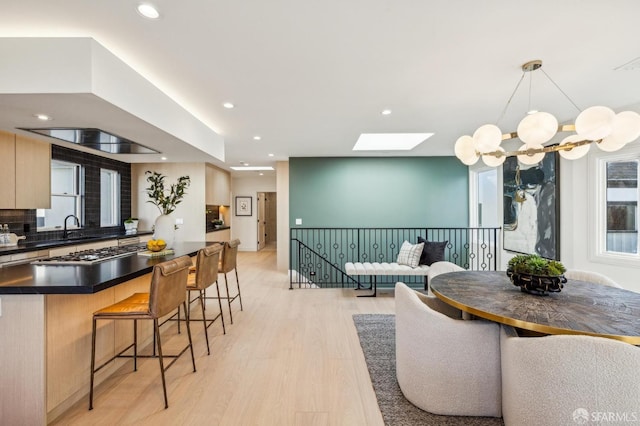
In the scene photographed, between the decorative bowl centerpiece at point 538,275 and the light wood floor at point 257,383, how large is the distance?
1.34 meters

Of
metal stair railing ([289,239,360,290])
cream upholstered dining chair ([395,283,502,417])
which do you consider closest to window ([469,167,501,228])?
metal stair railing ([289,239,360,290])

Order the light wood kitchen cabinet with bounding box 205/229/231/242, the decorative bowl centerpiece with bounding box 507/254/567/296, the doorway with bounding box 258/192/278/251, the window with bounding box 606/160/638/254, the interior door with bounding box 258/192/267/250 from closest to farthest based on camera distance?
the decorative bowl centerpiece with bounding box 507/254/567/296, the window with bounding box 606/160/638/254, the light wood kitchen cabinet with bounding box 205/229/231/242, the interior door with bounding box 258/192/267/250, the doorway with bounding box 258/192/278/251

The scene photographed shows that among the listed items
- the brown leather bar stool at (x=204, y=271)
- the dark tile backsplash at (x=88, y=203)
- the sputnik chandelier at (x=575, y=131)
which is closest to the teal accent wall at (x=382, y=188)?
the dark tile backsplash at (x=88, y=203)

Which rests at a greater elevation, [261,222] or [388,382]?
[261,222]

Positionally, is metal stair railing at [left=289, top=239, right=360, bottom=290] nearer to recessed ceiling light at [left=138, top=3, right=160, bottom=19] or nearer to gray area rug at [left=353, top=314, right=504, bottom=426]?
gray area rug at [left=353, top=314, right=504, bottom=426]

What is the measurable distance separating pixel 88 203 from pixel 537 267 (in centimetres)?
596

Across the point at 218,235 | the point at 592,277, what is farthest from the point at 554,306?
the point at 218,235

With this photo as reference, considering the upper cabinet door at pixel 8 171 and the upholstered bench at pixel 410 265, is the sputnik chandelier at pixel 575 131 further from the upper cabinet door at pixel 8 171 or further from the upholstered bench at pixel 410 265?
the upper cabinet door at pixel 8 171

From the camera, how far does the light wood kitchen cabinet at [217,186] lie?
646cm

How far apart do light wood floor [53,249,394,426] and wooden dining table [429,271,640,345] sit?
0.97m

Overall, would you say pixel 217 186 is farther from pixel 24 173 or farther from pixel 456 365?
pixel 456 365

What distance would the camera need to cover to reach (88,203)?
4762 millimetres

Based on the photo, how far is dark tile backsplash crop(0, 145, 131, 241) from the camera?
12.2ft

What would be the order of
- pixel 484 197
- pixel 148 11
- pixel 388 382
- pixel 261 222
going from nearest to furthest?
pixel 148 11 → pixel 388 382 → pixel 484 197 → pixel 261 222
